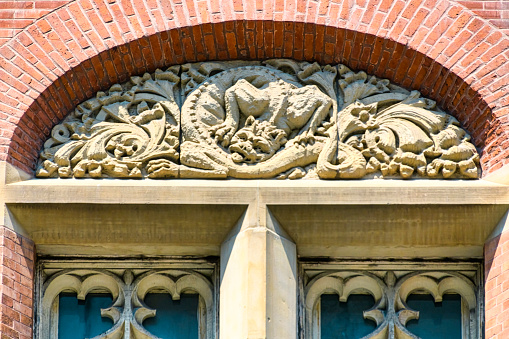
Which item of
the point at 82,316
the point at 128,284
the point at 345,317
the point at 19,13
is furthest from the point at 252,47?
the point at 82,316

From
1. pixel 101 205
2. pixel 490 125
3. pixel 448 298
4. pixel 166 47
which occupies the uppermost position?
pixel 166 47

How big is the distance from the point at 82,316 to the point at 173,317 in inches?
23.7

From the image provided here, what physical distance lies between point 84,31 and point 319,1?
1.60 metres

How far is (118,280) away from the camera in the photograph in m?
8.45

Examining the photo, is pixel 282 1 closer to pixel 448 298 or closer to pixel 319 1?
pixel 319 1

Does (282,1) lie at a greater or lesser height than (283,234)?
greater

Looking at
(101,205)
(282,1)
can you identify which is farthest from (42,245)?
(282,1)

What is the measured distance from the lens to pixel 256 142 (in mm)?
8445

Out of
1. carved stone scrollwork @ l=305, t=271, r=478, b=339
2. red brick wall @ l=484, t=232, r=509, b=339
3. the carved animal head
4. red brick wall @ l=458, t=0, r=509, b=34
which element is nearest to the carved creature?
the carved animal head

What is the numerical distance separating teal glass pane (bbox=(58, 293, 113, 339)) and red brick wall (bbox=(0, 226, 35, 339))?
0.30m

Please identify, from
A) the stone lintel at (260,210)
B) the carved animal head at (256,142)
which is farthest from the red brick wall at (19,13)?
the carved animal head at (256,142)

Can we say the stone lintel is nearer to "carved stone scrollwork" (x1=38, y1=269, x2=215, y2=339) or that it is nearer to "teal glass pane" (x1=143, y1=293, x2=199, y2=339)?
"carved stone scrollwork" (x1=38, y1=269, x2=215, y2=339)

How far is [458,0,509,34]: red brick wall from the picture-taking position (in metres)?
8.51

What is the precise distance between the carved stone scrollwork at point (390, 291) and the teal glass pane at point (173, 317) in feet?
2.47
